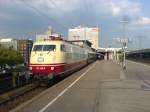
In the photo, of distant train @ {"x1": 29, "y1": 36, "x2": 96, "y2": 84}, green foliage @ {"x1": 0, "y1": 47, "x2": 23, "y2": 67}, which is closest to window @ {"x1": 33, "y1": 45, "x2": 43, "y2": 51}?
distant train @ {"x1": 29, "y1": 36, "x2": 96, "y2": 84}

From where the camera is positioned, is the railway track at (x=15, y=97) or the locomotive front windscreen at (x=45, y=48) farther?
the locomotive front windscreen at (x=45, y=48)

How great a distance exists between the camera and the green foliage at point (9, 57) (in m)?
39.4

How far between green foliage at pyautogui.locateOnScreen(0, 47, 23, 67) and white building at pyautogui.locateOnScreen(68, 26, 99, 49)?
6572cm

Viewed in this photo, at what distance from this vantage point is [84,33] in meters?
118

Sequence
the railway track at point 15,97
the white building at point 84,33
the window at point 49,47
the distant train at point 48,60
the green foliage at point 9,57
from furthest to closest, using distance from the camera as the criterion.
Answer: the white building at point 84,33
the green foliage at point 9,57
the window at point 49,47
the distant train at point 48,60
the railway track at point 15,97

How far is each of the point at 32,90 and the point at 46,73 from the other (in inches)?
68.8

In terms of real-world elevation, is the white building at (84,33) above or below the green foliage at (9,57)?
above

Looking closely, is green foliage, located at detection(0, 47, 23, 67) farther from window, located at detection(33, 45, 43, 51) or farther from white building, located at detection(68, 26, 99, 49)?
white building, located at detection(68, 26, 99, 49)

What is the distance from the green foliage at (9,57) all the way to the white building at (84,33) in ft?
216

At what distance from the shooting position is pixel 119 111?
1288 cm

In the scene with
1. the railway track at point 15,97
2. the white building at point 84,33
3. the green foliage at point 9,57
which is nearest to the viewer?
the railway track at point 15,97

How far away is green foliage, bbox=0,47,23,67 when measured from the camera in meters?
39.4

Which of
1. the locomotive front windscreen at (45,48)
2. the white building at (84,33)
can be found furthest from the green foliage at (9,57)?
the white building at (84,33)

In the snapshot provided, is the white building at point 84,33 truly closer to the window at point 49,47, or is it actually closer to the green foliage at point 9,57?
the green foliage at point 9,57
